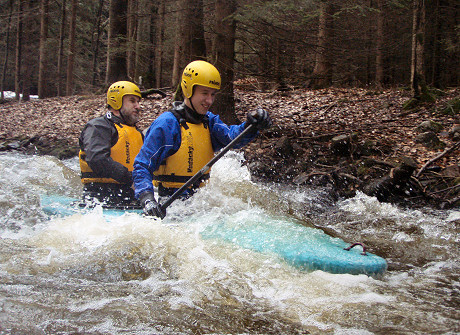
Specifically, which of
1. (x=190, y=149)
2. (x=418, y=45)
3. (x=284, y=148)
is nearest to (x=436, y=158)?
(x=284, y=148)

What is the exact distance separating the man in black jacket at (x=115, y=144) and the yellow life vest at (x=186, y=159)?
0.74m

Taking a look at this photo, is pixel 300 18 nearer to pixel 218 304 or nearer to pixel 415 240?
pixel 415 240

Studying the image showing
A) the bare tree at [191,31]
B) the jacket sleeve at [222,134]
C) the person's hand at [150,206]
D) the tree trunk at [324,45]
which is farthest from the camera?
the bare tree at [191,31]

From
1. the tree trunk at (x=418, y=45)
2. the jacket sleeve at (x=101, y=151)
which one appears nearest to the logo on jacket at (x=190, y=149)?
the jacket sleeve at (x=101, y=151)

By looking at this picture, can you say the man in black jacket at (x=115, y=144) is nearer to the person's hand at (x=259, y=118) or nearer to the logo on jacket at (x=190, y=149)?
the logo on jacket at (x=190, y=149)

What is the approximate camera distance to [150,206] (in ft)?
12.7

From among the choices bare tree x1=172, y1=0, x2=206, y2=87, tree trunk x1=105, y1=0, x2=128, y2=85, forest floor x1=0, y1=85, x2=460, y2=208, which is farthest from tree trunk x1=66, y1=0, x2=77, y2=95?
bare tree x1=172, y1=0, x2=206, y2=87

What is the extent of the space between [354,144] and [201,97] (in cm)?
408

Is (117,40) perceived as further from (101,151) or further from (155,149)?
(155,149)

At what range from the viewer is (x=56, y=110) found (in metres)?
16.4

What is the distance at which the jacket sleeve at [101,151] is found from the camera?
486cm

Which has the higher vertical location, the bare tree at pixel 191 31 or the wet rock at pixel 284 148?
the bare tree at pixel 191 31

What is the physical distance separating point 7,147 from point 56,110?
17.4ft

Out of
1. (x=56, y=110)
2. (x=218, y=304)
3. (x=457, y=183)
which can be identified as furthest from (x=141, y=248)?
(x=56, y=110)
